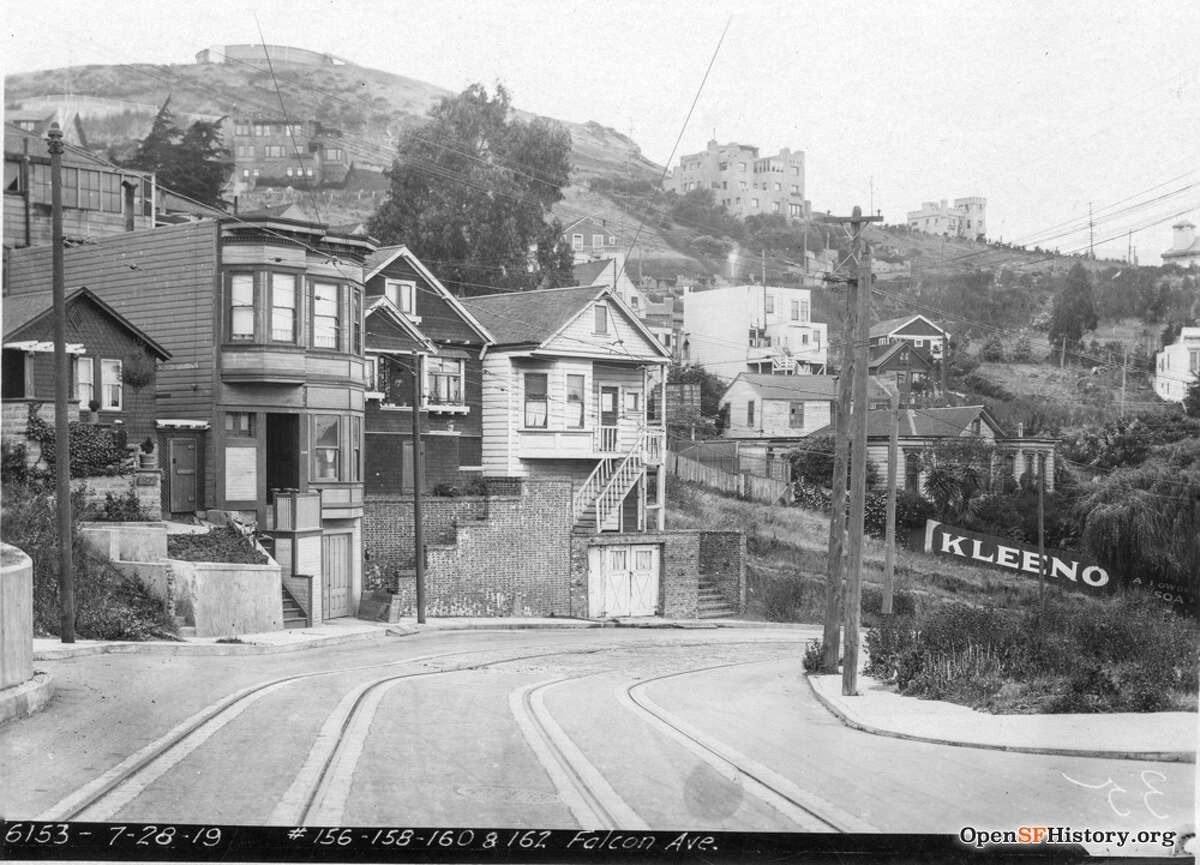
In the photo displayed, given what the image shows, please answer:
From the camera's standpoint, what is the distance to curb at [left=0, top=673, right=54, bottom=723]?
25.9 feet

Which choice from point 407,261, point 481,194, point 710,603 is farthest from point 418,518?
point 481,194

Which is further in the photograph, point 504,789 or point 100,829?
point 504,789

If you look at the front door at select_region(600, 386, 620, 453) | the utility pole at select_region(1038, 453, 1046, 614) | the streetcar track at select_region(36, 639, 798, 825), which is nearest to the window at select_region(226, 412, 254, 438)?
the front door at select_region(600, 386, 620, 453)

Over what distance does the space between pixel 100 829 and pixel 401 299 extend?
1416cm

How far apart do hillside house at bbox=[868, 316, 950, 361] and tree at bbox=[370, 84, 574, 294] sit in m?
4.07

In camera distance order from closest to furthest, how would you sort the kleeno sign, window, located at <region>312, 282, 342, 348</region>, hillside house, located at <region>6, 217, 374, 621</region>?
the kleeno sign → hillside house, located at <region>6, 217, 374, 621</region> → window, located at <region>312, 282, 342, 348</region>

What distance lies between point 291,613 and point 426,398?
21.9 feet

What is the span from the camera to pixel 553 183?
40.2 ft

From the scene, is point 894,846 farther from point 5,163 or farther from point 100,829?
point 5,163

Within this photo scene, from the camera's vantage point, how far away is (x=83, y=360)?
15766 millimetres

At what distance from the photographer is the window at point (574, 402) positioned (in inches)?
1051

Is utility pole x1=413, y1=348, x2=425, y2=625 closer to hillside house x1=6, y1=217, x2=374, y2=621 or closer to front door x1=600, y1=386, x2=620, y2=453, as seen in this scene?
hillside house x1=6, y1=217, x2=374, y2=621

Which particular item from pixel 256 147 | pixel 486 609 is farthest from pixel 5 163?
pixel 486 609

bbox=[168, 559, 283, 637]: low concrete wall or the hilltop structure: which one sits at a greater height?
the hilltop structure
